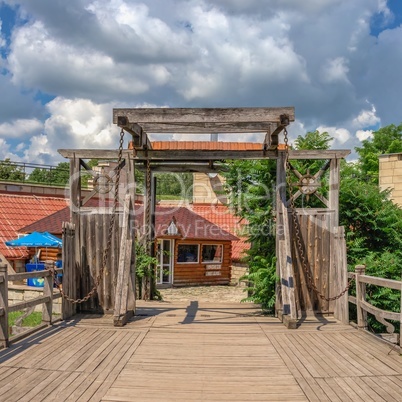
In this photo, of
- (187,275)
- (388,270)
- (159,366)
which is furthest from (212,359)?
(187,275)

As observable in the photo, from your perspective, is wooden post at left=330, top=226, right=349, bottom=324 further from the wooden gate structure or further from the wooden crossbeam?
the wooden crossbeam

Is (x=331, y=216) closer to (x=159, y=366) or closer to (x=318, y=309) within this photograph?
(x=318, y=309)

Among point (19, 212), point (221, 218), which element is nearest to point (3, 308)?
point (19, 212)

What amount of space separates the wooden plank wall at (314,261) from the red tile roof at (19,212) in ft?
44.9

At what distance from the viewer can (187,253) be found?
22.5 meters

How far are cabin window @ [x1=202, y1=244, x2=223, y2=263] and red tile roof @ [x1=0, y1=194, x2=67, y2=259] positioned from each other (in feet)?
24.7

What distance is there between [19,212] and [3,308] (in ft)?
52.4

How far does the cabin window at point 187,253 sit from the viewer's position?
2217cm

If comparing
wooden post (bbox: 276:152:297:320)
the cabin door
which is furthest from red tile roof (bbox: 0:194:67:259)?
wooden post (bbox: 276:152:297:320)

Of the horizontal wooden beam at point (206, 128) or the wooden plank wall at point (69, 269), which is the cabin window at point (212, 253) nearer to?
the horizontal wooden beam at point (206, 128)

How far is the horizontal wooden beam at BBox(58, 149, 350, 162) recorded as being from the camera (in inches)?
336

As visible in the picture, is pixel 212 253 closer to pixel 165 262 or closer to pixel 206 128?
pixel 165 262

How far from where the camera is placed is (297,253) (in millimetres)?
8430

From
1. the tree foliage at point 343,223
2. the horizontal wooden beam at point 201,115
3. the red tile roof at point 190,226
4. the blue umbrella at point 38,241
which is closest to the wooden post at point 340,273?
the tree foliage at point 343,223
